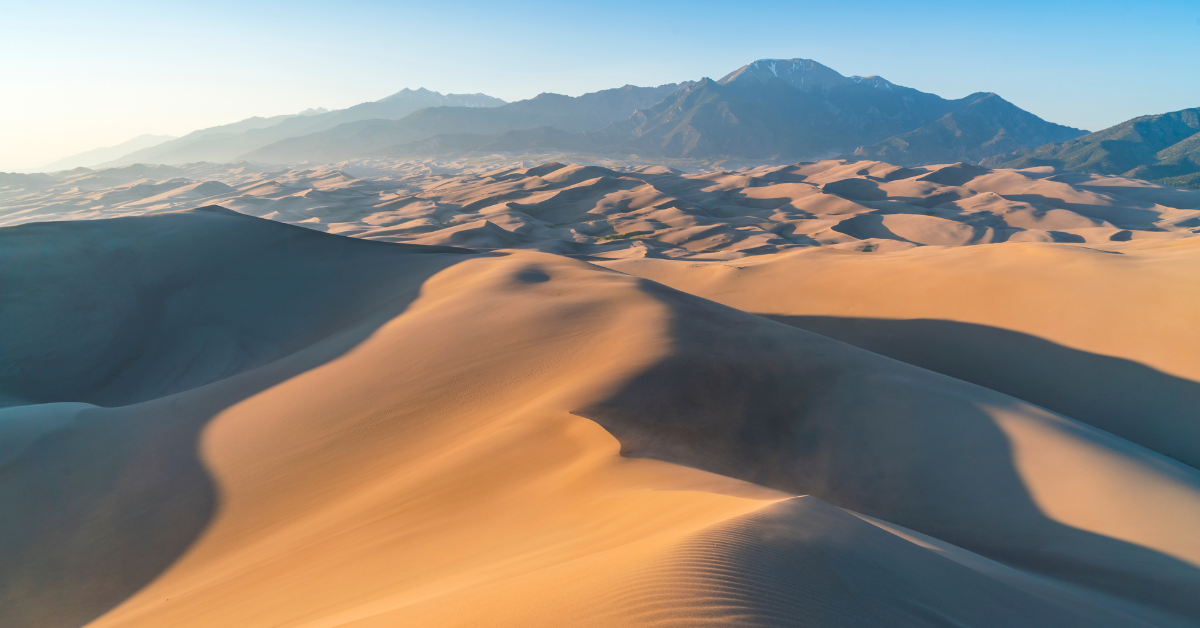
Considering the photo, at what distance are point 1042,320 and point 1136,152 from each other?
15641 cm

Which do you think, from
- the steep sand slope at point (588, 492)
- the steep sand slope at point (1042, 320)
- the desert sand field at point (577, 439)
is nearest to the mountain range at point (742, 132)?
the steep sand slope at point (1042, 320)

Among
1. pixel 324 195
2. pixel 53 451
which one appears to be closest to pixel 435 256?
pixel 53 451

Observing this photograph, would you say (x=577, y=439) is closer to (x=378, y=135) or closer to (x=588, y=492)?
(x=588, y=492)

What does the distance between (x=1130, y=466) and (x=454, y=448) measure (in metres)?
6.33

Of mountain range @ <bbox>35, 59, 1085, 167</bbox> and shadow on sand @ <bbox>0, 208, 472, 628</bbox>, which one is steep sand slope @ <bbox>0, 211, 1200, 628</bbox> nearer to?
shadow on sand @ <bbox>0, 208, 472, 628</bbox>

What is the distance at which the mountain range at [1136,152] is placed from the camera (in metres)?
104

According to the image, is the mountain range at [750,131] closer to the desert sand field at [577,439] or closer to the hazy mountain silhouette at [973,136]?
the hazy mountain silhouette at [973,136]

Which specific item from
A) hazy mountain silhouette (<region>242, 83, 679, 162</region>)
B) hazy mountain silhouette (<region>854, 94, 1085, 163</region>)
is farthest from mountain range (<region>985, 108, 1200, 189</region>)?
hazy mountain silhouette (<region>242, 83, 679, 162</region>)

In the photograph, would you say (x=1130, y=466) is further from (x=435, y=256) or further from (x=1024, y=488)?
(x=435, y=256)

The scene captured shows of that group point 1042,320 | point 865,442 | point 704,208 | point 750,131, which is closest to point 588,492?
point 865,442

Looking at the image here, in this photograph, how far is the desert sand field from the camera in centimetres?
294

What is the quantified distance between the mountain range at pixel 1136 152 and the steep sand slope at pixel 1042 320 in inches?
4572

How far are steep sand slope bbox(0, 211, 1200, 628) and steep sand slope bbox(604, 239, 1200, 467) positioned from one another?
335cm

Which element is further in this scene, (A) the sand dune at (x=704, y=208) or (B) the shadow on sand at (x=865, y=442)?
(A) the sand dune at (x=704, y=208)
